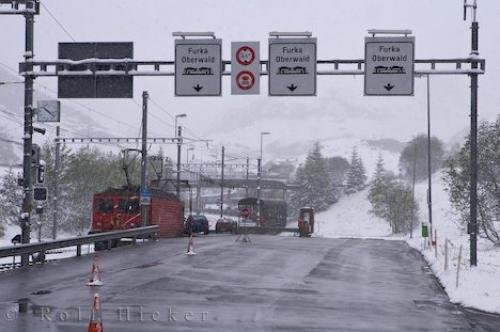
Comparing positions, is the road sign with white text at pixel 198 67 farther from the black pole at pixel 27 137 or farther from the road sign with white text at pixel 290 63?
the black pole at pixel 27 137

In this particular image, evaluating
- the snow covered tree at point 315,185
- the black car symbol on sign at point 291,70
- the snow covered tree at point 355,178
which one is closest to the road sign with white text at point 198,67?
the black car symbol on sign at point 291,70

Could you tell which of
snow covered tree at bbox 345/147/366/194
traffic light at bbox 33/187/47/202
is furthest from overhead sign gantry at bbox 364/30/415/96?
snow covered tree at bbox 345/147/366/194

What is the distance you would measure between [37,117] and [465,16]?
1358cm

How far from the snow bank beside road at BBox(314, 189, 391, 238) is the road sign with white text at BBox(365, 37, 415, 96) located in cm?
6453

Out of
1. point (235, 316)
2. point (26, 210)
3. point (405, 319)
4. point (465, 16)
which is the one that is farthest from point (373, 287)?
point (26, 210)

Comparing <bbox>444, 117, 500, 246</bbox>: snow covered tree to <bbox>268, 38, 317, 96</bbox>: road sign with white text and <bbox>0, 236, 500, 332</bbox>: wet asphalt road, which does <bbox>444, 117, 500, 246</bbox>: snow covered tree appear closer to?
<bbox>0, 236, 500, 332</bbox>: wet asphalt road

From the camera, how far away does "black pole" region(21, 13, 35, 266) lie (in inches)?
819

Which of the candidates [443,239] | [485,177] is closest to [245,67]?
[485,177]

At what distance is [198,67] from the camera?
66.3 ft

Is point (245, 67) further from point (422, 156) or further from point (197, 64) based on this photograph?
point (422, 156)

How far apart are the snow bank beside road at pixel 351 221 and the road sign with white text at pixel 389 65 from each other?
212 feet

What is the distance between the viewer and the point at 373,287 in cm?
1689

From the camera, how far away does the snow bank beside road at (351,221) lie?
92.2m

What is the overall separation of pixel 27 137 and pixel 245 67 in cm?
715
